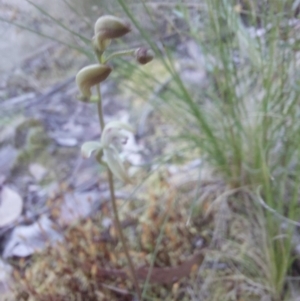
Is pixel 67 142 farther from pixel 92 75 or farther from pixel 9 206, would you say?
pixel 92 75

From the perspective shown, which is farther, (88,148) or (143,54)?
(88,148)

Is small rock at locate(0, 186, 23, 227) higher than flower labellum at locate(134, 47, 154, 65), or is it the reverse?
flower labellum at locate(134, 47, 154, 65)

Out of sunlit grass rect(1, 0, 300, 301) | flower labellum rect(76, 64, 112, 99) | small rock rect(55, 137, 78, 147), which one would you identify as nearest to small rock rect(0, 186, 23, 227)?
small rock rect(55, 137, 78, 147)

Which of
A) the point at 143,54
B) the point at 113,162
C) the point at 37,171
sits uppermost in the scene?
the point at 143,54

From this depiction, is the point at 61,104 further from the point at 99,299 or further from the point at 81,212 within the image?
the point at 99,299

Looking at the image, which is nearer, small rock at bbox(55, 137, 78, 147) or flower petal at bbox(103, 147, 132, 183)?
flower petal at bbox(103, 147, 132, 183)

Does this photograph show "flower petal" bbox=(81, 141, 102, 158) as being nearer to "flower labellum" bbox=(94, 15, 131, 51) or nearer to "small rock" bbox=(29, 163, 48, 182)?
"flower labellum" bbox=(94, 15, 131, 51)

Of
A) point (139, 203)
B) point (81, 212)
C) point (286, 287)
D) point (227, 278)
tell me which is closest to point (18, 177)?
point (81, 212)

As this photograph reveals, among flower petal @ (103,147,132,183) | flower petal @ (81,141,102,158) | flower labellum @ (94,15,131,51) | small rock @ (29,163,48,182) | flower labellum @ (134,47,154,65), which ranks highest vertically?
flower labellum @ (94,15,131,51)

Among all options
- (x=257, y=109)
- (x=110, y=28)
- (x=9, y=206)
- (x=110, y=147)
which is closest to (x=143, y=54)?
(x=110, y=28)

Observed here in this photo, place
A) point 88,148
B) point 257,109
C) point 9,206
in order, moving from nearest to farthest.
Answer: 1. point 88,148
2. point 257,109
3. point 9,206

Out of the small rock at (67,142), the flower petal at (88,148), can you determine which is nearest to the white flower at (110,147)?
the flower petal at (88,148)
